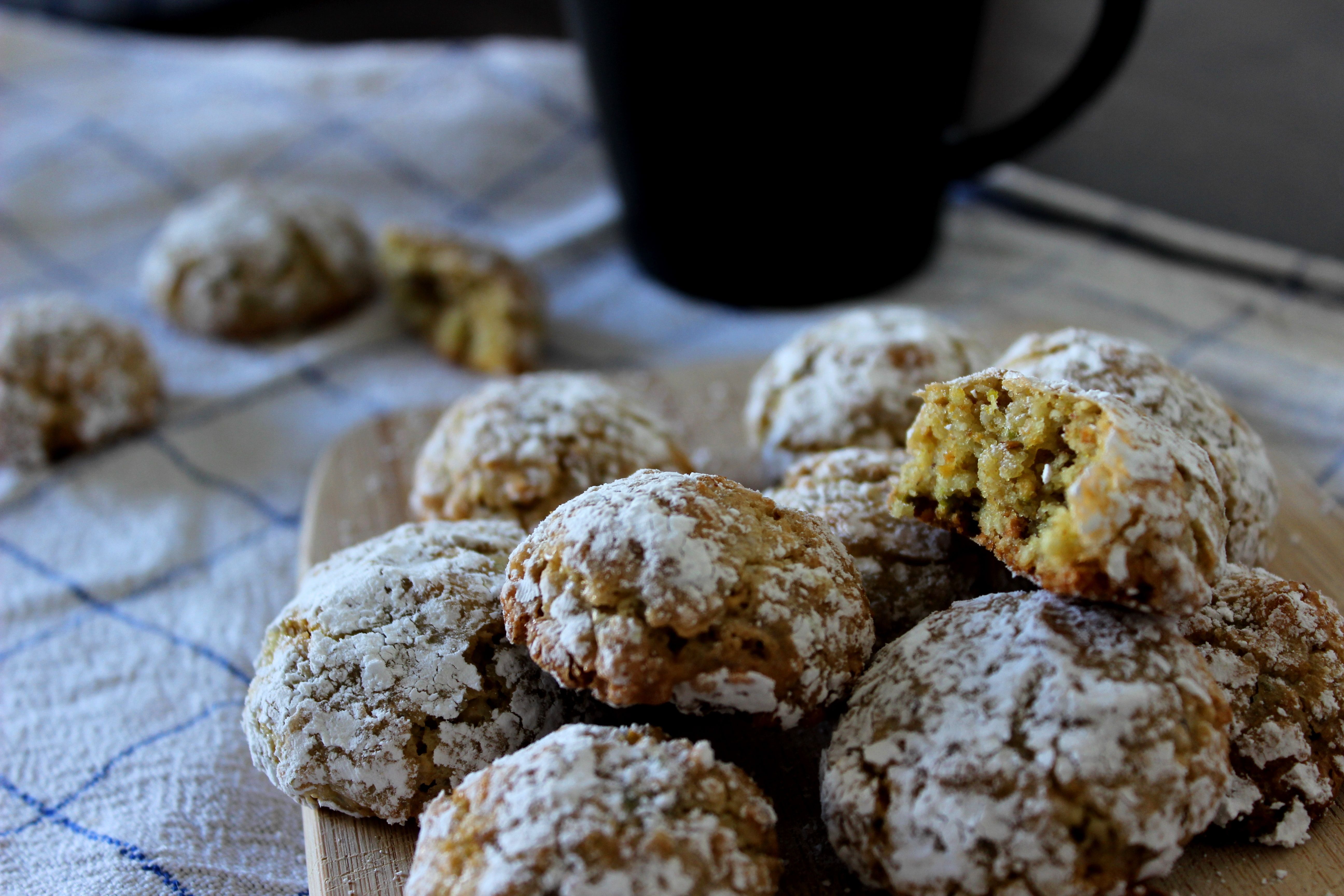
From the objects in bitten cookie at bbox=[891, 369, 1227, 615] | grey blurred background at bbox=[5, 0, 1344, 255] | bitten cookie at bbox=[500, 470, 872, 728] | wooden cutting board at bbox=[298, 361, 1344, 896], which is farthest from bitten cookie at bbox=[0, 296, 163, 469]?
grey blurred background at bbox=[5, 0, 1344, 255]

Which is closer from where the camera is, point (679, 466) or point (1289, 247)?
point (679, 466)

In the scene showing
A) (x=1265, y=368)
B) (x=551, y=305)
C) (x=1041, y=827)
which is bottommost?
(x=551, y=305)

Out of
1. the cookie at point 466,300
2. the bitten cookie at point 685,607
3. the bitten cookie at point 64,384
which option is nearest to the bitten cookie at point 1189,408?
the bitten cookie at point 685,607

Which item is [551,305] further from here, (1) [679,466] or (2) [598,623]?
(2) [598,623]

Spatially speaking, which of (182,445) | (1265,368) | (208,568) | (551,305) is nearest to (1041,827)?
(208,568)

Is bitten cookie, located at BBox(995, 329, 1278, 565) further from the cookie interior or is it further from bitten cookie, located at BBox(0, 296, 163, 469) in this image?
bitten cookie, located at BBox(0, 296, 163, 469)

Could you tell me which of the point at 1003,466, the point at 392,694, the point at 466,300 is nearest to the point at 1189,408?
the point at 1003,466

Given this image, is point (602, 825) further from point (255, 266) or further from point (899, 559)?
point (255, 266)
